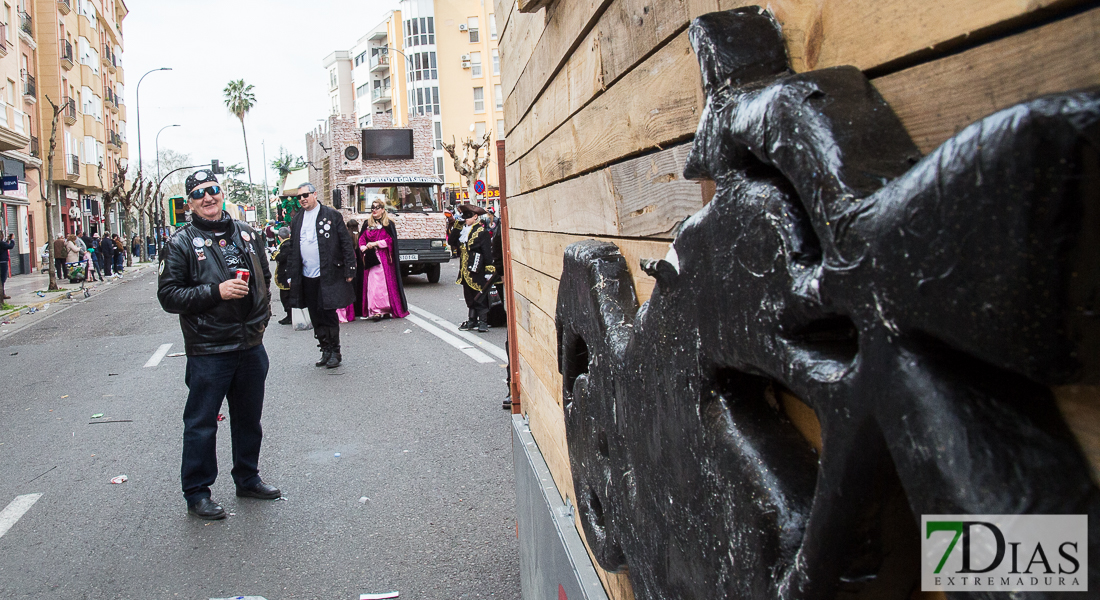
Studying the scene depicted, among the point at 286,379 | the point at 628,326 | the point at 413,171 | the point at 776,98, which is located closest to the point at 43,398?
the point at 286,379

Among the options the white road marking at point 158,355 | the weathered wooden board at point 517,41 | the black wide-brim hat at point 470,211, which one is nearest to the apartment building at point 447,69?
the black wide-brim hat at point 470,211

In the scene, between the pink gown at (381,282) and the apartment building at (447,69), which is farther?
the apartment building at (447,69)

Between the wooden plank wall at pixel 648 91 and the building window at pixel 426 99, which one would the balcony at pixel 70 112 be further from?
the wooden plank wall at pixel 648 91

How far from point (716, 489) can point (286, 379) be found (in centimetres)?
793

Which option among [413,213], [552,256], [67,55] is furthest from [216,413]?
[67,55]

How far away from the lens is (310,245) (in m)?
8.66

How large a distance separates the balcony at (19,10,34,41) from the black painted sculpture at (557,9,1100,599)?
133ft

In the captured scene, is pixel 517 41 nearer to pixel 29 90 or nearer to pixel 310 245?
pixel 310 245

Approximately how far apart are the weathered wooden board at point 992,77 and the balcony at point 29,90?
133 feet

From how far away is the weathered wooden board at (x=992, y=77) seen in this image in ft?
1.80

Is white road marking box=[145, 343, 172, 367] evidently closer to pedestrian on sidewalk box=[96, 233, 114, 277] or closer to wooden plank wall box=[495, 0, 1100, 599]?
wooden plank wall box=[495, 0, 1100, 599]

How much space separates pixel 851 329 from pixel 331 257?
8.21 m

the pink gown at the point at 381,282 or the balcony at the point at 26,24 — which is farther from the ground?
the balcony at the point at 26,24

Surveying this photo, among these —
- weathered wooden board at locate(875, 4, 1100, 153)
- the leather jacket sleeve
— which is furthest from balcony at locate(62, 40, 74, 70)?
weathered wooden board at locate(875, 4, 1100, 153)
